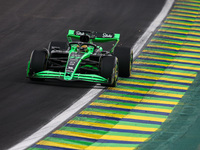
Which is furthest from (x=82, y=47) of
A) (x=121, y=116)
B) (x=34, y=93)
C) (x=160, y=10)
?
(x=160, y=10)

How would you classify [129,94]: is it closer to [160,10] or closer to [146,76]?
[146,76]

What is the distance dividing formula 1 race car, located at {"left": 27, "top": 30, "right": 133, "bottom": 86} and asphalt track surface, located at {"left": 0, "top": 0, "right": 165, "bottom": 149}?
0.49m

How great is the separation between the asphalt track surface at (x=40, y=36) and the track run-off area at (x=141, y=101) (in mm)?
904

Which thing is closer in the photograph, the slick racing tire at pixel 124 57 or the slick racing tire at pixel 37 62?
the slick racing tire at pixel 37 62

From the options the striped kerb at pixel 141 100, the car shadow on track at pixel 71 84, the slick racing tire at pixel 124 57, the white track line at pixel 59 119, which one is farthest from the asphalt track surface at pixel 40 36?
the slick racing tire at pixel 124 57

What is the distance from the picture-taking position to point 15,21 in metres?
27.0

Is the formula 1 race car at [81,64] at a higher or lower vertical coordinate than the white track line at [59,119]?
higher

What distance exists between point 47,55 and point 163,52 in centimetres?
631

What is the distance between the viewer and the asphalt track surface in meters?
15.9

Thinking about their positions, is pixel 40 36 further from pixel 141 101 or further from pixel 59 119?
pixel 59 119

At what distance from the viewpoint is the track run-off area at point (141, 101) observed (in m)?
14.3

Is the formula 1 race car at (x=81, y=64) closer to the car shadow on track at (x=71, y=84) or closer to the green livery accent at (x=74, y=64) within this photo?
the green livery accent at (x=74, y=64)

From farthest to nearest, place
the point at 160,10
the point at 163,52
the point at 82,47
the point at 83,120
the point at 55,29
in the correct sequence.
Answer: the point at 160,10 < the point at 55,29 < the point at 163,52 < the point at 82,47 < the point at 83,120

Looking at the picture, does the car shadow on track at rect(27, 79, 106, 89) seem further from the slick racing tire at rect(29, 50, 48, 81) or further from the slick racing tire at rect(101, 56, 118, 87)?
the slick racing tire at rect(101, 56, 118, 87)
